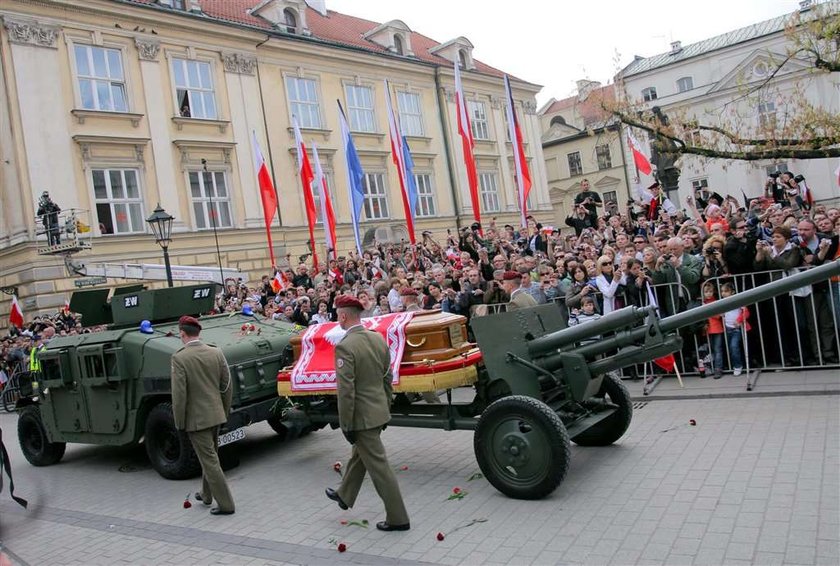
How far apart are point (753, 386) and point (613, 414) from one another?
8.57 feet

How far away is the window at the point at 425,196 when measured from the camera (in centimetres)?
3394

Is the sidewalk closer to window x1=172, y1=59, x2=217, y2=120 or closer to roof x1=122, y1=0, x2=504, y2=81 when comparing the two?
window x1=172, y1=59, x2=217, y2=120

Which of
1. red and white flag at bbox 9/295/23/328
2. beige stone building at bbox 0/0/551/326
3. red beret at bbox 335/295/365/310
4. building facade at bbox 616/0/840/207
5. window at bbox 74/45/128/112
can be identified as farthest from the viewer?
building facade at bbox 616/0/840/207

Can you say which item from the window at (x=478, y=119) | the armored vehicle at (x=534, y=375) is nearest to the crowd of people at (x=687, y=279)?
the armored vehicle at (x=534, y=375)

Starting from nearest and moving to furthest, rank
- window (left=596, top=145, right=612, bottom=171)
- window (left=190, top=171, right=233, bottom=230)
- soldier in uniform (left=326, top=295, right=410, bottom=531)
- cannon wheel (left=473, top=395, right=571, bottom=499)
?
soldier in uniform (left=326, top=295, right=410, bottom=531) < cannon wheel (left=473, top=395, right=571, bottom=499) < window (left=190, top=171, right=233, bottom=230) < window (left=596, top=145, right=612, bottom=171)

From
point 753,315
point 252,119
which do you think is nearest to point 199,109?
point 252,119

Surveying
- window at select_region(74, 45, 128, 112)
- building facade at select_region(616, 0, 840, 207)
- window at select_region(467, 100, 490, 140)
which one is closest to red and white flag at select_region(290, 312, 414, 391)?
window at select_region(74, 45, 128, 112)

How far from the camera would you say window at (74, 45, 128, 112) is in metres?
23.0

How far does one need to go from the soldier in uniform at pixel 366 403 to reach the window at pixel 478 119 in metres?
32.6

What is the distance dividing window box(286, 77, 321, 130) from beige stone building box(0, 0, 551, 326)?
0.19 ft

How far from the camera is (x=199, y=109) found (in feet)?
85.8

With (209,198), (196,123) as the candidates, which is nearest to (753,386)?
(209,198)

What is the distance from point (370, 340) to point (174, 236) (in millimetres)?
20356

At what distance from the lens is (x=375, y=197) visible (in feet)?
105
